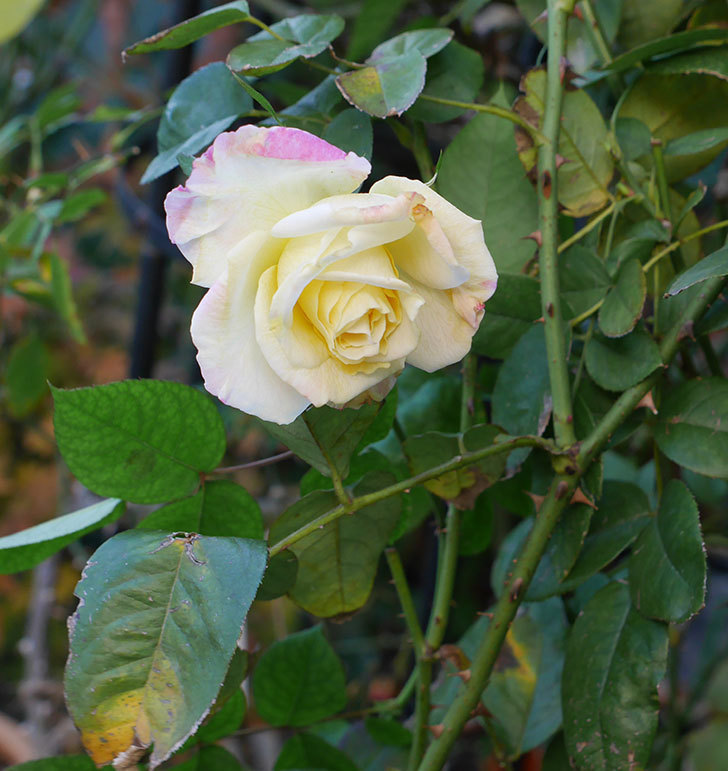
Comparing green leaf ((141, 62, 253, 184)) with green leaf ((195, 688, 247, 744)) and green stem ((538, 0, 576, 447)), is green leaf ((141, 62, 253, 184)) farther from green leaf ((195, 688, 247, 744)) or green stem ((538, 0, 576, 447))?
green leaf ((195, 688, 247, 744))

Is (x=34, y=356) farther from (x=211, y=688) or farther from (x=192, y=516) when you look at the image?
(x=211, y=688)

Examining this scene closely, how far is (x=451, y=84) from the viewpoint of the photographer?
369mm

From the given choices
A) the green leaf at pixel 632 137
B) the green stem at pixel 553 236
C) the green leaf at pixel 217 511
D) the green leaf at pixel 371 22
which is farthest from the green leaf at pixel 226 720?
the green leaf at pixel 371 22

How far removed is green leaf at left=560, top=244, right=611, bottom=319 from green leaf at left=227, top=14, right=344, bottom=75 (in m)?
0.16

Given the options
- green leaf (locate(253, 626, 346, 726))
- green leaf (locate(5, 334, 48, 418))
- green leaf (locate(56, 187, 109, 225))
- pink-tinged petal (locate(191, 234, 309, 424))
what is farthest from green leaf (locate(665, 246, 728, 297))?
green leaf (locate(5, 334, 48, 418))

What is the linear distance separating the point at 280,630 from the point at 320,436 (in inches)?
35.2

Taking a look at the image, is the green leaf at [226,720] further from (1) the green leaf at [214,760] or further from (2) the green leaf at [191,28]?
(2) the green leaf at [191,28]

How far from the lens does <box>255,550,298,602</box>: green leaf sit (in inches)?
11.4

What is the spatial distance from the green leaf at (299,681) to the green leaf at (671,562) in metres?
0.19

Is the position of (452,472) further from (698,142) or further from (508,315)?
(698,142)

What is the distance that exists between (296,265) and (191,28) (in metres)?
0.14

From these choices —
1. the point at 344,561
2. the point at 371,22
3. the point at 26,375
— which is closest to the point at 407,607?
the point at 344,561

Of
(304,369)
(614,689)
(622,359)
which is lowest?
(614,689)

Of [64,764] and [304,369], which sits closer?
[304,369]
